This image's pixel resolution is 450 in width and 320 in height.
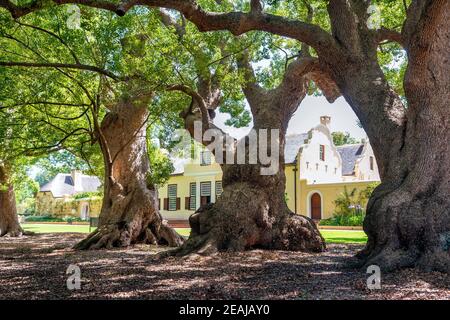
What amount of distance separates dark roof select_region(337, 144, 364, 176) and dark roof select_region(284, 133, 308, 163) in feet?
24.0

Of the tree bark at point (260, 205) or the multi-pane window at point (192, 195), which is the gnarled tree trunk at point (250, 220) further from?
the multi-pane window at point (192, 195)

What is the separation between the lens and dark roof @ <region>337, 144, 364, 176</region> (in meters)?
43.4

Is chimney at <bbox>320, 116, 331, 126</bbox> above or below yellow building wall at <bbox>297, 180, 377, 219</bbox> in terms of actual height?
above

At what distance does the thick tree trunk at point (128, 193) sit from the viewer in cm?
1507

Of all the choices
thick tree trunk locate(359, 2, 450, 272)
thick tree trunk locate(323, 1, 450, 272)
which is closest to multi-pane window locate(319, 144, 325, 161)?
thick tree trunk locate(323, 1, 450, 272)

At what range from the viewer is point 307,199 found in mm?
35906

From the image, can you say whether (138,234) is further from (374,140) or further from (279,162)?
(374,140)

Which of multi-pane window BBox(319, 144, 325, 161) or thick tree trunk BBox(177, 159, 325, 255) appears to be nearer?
thick tree trunk BBox(177, 159, 325, 255)

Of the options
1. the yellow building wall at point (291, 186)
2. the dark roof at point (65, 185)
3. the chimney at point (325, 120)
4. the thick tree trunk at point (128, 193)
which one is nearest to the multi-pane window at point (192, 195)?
the yellow building wall at point (291, 186)

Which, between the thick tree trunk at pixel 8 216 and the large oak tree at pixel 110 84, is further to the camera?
the thick tree trunk at pixel 8 216

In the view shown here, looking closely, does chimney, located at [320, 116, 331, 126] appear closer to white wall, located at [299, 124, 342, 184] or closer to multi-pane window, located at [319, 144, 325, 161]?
white wall, located at [299, 124, 342, 184]

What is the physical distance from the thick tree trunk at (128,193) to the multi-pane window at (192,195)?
26.3 m

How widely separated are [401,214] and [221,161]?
19.8 ft
